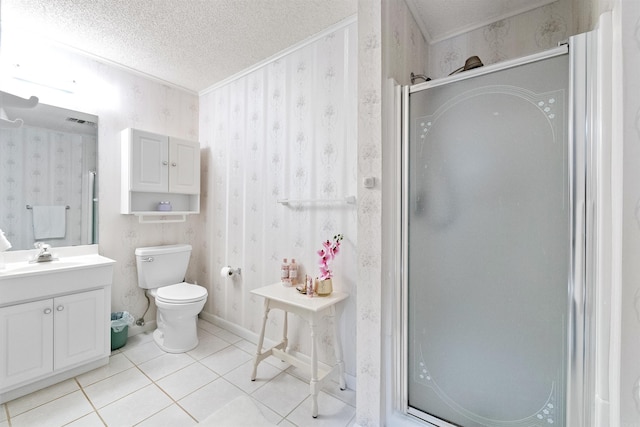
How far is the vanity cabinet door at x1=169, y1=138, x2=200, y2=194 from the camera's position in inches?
104

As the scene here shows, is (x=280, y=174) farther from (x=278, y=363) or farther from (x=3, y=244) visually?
(x=3, y=244)

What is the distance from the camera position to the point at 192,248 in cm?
299

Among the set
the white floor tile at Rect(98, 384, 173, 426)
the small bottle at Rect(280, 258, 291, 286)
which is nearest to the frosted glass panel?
the small bottle at Rect(280, 258, 291, 286)

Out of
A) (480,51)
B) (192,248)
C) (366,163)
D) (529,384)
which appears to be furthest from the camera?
(192,248)

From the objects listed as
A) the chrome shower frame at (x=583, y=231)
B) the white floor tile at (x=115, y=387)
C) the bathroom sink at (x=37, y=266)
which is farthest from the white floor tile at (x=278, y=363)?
the chrome shower frame at (x=583, y=231)

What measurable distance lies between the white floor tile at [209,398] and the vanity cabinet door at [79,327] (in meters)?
0.83

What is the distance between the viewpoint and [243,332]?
8.40 ft

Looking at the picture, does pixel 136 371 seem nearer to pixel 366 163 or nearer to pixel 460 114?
pixel 366 163

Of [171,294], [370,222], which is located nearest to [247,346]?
[171,294]

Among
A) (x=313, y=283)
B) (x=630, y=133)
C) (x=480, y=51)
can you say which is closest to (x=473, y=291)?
(x=630, y=133)

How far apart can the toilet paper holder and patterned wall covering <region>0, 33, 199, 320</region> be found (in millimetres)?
704

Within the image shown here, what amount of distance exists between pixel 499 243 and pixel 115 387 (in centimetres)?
242

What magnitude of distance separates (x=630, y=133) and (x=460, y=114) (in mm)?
561

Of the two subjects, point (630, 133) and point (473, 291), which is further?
point (473, 291)
